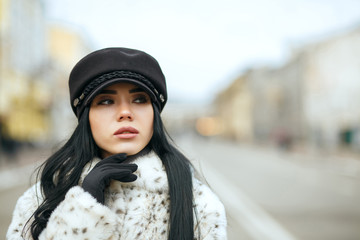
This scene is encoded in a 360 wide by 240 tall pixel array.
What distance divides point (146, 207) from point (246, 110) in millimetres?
51737

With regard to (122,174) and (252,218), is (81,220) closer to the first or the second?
(122,174)

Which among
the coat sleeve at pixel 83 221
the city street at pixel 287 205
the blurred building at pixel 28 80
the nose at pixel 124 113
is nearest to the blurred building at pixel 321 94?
the city street at pixel 287 205

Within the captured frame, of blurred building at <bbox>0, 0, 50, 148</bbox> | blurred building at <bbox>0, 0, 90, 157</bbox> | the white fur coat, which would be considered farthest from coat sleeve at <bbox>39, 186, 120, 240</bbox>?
blurred building at <bbox>0, 0, 50, 148</bbox>

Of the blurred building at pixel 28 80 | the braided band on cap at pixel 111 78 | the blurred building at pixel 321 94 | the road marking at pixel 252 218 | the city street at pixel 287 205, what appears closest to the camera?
the braided band on cap at pixel 111 78

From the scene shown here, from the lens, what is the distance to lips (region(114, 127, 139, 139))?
148 cm

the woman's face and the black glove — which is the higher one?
the woman's face

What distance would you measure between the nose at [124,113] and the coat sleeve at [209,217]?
46cm

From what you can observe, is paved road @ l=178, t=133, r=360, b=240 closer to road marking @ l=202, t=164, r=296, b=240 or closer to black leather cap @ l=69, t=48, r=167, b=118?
road marking @ l=202, t=164, r=296, b=240

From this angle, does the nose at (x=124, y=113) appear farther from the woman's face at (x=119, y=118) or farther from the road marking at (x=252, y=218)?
the road marking at (x=252, y=218)

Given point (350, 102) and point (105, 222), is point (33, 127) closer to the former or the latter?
point (350, 102)

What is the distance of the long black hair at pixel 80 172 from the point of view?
1464mm

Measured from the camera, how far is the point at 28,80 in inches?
1061

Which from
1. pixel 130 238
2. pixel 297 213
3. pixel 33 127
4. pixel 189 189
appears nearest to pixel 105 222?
pixel 130 238

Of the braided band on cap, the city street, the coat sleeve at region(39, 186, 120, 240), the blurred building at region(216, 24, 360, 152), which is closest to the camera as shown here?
the coat sleeve at region(39, 186, 120, 240)
